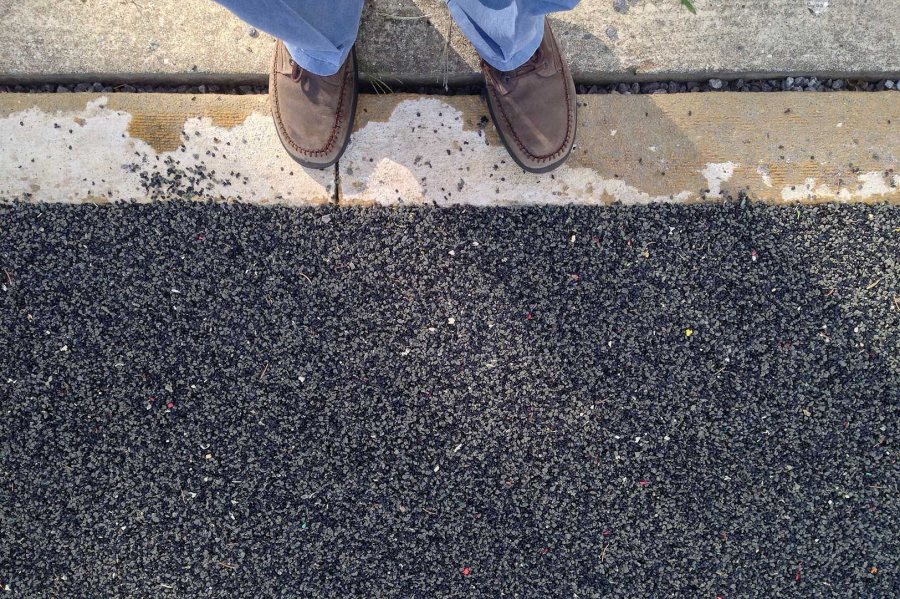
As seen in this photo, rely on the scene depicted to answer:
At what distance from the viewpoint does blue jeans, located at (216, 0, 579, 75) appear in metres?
1.54

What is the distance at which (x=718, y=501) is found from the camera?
222 cm

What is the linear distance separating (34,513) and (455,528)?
152cm

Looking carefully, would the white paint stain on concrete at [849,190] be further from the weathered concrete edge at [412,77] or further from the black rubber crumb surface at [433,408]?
the weathered concrete edge at [412,77]

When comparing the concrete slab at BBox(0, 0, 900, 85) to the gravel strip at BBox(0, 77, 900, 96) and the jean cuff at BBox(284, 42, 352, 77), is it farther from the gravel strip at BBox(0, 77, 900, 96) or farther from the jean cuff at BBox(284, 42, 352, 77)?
the jean cuff at BBox(284, 42, 352, 77)

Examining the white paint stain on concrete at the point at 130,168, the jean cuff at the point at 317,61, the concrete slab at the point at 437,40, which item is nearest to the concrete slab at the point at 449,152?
the white paint stain on concrete at the point at 130,168

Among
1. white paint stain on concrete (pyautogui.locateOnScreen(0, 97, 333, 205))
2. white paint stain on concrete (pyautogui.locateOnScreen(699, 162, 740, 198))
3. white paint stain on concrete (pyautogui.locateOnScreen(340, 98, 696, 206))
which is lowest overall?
white paint stain on concrete (pyautogui.locateOnScreen(0, 97, 333, 205))

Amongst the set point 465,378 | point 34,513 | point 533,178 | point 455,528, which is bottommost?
point 34,513

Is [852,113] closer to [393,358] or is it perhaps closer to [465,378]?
[465,378]

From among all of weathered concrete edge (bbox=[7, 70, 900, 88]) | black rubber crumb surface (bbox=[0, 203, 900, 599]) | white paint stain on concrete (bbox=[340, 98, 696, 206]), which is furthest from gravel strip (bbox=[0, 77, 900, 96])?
black rubber crumb surface (bbox=[0, 203, 900, 599])

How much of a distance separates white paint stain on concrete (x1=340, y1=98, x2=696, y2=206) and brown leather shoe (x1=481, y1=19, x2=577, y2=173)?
0.09 metres

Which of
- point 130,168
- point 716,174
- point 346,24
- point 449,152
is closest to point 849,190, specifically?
point 716,174

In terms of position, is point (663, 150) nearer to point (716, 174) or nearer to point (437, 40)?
point (716, 174)

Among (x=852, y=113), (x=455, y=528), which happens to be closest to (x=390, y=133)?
(x=455, y=528)

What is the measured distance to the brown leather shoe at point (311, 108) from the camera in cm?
213
